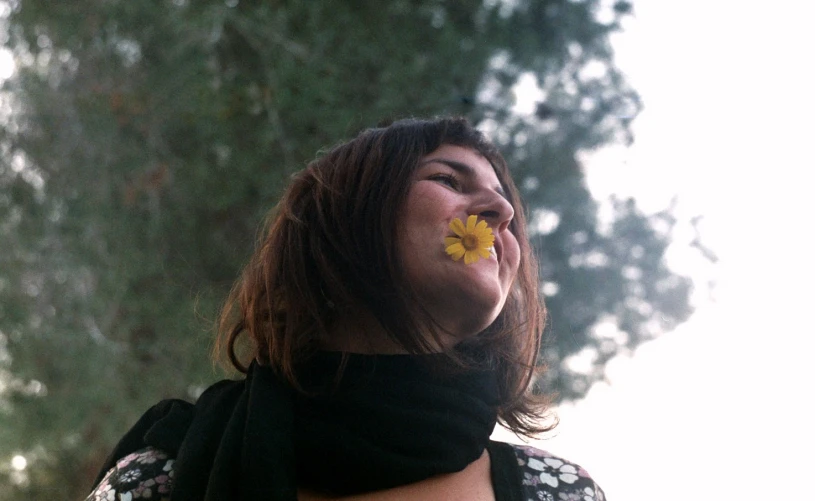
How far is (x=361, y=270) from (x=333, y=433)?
0.92 feet

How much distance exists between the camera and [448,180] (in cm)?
148

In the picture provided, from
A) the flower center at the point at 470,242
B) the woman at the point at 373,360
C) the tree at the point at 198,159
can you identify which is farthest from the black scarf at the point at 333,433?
the tree at the point at 198,159

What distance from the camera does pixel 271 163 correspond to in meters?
3.47

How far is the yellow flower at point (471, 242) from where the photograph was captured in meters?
1.30

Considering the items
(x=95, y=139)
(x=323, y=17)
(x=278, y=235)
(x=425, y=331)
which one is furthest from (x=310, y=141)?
(x=425, y=331)

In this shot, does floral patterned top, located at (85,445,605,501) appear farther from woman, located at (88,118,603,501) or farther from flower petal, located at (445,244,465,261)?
flower petal, located at (445,244,465,261)

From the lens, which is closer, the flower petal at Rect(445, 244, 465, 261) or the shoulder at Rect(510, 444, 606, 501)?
the flower petal at Rect(445, 244, 465, 261)

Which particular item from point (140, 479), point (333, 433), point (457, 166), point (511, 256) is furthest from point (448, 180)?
point (140, 479)

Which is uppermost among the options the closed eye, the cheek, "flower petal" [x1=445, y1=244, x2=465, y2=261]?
the closed eye

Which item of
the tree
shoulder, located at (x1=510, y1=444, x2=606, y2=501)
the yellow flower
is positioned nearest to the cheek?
the yellow flower

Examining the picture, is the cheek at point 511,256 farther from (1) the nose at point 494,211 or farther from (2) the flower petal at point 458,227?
(2) the flower petal at point 458,227

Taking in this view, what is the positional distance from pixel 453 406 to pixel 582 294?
232 centimetres

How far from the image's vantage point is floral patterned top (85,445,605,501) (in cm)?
138

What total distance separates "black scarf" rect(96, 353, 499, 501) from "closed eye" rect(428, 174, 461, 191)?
317 millimetres
